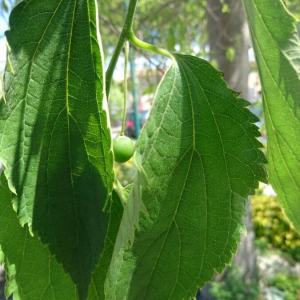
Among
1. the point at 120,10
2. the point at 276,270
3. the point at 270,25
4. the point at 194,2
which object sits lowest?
the point at 276,270

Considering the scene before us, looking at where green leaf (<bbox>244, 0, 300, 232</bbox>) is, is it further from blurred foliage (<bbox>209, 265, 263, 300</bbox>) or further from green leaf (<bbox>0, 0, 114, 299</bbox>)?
blurred foliage (<bbox>209, 265, 263, 300</bbox>)

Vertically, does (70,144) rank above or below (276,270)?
→ above

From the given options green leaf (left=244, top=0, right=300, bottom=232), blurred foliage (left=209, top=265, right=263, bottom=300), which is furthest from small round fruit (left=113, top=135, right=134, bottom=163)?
blurred foliage (left=209, top=265, right=263, bottom=300)

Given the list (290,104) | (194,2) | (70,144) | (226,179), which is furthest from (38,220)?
(194,2)

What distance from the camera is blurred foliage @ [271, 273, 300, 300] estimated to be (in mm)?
2998

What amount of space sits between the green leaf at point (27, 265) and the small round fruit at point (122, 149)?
0.57 ft

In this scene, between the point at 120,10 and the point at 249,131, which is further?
the point at 120,10

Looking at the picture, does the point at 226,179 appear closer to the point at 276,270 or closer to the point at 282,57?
the point at 282,57

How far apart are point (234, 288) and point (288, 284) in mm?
703

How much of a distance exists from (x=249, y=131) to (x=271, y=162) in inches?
3.5

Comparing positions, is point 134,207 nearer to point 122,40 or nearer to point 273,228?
point 122,40

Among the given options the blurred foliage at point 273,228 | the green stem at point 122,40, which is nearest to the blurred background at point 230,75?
the blurred foliage at point 273,228

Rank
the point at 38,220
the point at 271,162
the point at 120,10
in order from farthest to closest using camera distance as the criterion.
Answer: the point at 120,10, the point at 271,162, the point at 38,220

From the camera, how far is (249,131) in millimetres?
546
